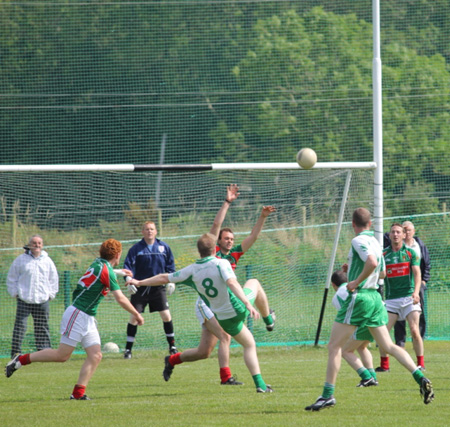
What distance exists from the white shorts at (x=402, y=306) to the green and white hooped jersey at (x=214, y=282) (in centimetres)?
320

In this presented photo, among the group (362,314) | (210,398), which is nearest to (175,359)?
(210,398)

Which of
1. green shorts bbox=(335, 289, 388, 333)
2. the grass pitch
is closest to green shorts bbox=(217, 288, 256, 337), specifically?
the grass pitch

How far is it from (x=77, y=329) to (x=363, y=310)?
9.52ft

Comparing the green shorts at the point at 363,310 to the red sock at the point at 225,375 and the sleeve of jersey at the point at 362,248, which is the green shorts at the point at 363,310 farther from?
the red sock at the point at 225,375

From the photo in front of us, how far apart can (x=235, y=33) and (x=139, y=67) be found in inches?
178

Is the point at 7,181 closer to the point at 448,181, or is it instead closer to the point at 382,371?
the point at 382,371

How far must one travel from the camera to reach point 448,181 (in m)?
29.5

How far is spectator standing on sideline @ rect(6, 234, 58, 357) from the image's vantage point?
42.1 feet

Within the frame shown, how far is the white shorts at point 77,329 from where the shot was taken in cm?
848

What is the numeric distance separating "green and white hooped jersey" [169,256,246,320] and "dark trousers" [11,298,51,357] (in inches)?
201

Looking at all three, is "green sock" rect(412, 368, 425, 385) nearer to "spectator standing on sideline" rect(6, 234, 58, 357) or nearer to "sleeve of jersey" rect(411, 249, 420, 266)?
"sleeve of jersey" rect(411, 249, 420, 266)

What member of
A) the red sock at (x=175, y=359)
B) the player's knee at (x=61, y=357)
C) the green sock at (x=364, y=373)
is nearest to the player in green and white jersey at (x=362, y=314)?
the green sock at (x=364, y=373)

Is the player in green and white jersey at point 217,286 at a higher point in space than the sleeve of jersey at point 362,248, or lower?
lower

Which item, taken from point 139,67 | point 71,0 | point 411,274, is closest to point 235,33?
point 139,67
